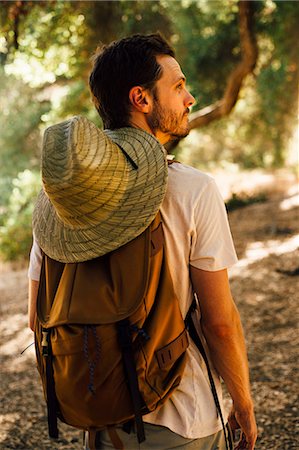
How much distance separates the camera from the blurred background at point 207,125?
445 cm

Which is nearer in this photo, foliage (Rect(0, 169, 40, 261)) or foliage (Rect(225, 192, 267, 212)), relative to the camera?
foliage (Rect(0, 169, 40, 261))

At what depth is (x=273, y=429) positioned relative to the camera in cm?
362

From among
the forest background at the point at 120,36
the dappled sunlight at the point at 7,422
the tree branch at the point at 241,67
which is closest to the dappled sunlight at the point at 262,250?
the tree branch at the point at 241,67

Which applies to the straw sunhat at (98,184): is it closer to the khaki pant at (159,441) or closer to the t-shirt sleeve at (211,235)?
the t-shirt sleeve at (211,235)

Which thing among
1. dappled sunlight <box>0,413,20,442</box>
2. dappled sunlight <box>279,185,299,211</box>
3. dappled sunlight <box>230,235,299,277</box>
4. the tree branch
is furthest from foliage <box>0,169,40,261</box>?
dappled sunlight <box>0,413,20,442</box>

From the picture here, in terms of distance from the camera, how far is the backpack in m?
1.39

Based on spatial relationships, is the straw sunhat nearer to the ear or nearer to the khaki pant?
the ear

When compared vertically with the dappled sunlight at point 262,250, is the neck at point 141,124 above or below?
above

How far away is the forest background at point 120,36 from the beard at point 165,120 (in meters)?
4.07

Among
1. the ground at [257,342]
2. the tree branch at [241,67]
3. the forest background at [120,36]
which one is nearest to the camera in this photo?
the ground at [257,342]

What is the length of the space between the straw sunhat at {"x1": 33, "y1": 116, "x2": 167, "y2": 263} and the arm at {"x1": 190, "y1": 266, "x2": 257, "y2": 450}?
0.78 ft

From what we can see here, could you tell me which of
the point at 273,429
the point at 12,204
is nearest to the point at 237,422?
the point at 273,429

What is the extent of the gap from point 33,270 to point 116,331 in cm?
46

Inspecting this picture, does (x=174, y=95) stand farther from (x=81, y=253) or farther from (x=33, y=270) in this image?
(x=33, y=270)
